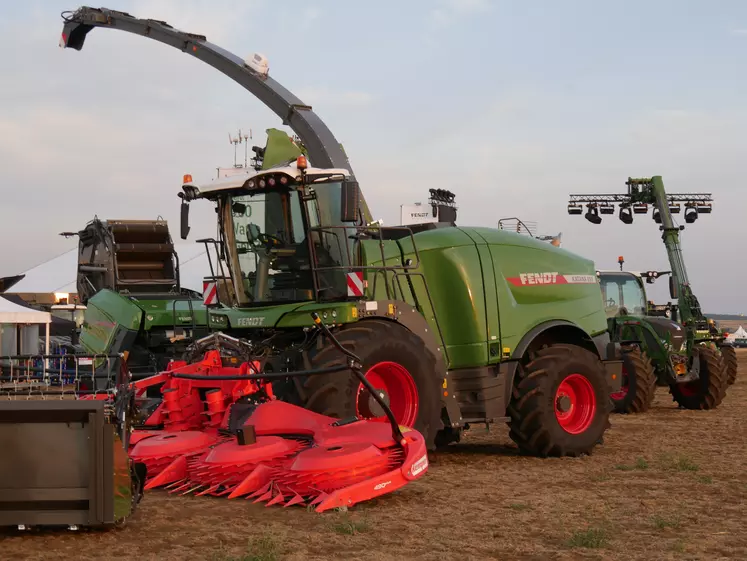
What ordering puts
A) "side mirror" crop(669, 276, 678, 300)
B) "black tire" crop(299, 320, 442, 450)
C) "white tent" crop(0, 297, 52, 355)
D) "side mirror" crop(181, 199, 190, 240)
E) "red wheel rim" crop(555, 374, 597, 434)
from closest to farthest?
"black tire" crop(299, 320, 442, 450) → "side mirror" crop(181, 199, 190, 240) → "red wheel rim" crop(555, 374, 597, 434) → "side mirror" crop(669, 276, 678, 300) → "white tent" crop(0, 297, 52, 355)

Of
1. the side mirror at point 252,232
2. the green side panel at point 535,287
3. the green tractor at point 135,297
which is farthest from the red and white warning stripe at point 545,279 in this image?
the green tractor at point 135,297

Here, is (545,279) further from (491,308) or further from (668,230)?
(668,230)

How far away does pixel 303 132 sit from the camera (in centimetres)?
1302

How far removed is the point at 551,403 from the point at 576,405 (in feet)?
2.39

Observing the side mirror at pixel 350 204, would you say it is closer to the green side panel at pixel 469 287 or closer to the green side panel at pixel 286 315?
the green side panel at pixel 286 315

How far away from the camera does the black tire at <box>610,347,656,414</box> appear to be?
15070 millimetres

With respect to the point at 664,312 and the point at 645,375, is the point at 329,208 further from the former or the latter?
the point at 664,312

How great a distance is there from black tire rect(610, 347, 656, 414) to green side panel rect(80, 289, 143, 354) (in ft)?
25.5

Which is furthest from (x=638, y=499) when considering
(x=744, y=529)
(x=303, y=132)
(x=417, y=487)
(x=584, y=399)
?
(x=303, y=132)

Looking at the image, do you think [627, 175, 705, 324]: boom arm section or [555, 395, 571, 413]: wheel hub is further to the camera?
[627, 175, 705, 324]: boom arm section

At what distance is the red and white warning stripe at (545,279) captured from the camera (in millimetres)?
10039

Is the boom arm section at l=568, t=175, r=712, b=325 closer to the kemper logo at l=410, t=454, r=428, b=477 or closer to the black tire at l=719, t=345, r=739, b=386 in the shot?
the black tire at l=719, t=345, r=739, b=386

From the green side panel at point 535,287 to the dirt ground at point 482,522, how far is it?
5.28 ft

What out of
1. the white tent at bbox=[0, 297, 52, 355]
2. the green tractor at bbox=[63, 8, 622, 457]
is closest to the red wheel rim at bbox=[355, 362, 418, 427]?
the green tractor at bbox=[63, 8, 622, 457]
